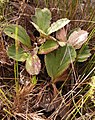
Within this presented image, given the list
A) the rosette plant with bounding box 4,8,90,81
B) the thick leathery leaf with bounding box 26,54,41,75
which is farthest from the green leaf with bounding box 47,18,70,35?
the thick leathery leaf with bounding box 26,54,41,75

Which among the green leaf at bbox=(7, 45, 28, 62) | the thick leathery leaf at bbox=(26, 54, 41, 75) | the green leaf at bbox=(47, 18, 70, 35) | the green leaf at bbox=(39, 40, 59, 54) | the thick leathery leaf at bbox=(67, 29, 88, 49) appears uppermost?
the green leaf at bbox=(47, 18, 70, 35)

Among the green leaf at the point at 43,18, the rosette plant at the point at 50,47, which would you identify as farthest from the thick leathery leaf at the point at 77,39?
the green leaf at the point at 43,18

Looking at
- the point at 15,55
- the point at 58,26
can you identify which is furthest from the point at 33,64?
the point at 58,26

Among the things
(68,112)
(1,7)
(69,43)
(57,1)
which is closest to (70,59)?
(69,43)

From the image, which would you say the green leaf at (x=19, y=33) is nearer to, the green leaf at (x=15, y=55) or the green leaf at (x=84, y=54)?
the green leaf at (x=15, y=55)

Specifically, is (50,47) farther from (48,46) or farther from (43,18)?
(43,18)

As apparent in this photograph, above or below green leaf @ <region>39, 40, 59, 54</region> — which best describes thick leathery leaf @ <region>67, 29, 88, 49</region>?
above

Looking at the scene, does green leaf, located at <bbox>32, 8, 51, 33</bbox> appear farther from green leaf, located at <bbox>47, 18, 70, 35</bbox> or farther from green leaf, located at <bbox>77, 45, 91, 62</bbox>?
green leaf, located at <bbox>77, 45, 91, 62</bbox>
